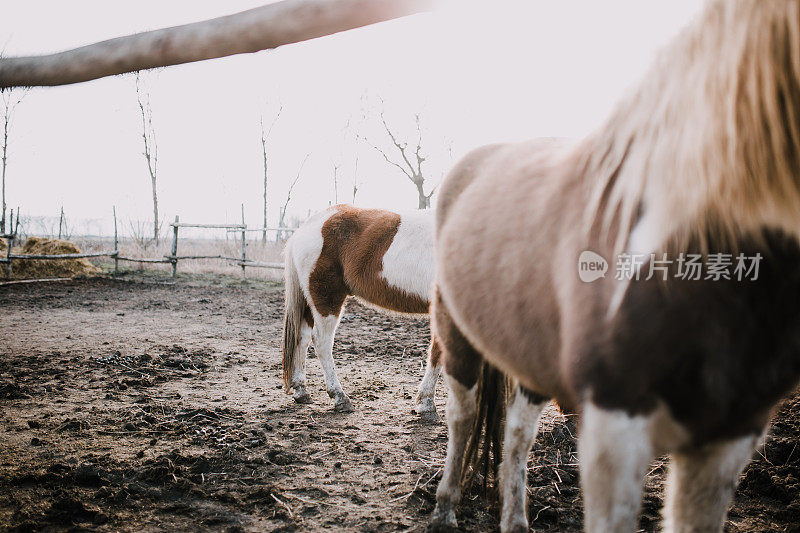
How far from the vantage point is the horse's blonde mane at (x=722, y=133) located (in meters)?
0.77

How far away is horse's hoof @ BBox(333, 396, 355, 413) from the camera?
12.4 feet

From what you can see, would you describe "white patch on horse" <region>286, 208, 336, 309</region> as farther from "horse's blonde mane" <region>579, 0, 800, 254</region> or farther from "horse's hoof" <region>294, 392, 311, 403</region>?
"horse's blonde mane" <region>579, 0, 800, 254</region>

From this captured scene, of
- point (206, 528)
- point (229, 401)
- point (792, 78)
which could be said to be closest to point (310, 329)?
point (229, 401)

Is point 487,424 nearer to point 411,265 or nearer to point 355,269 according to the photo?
point 411,265

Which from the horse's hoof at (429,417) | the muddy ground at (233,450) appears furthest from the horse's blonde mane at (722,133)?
the horse's hoof at (429,417)

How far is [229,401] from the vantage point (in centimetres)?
384

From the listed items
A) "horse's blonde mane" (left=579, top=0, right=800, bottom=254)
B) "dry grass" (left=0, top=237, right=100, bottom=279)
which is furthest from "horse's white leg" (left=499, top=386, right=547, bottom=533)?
"dry grass" (left=0, top=237, right=100, bottom=279)

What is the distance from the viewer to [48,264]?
11391mm

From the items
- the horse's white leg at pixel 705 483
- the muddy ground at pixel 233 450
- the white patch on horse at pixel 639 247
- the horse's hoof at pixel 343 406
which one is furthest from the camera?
the horse's hoof at pixel 343 406

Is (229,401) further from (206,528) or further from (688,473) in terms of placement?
(688,473)

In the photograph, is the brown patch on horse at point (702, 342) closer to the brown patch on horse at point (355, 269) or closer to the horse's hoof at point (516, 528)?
the horse's hoof at point (516, 528)

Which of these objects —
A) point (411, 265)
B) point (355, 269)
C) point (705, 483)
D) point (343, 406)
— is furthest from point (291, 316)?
point (705, 483)

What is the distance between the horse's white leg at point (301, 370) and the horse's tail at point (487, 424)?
2.07m

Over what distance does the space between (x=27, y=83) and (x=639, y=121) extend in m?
1.24
